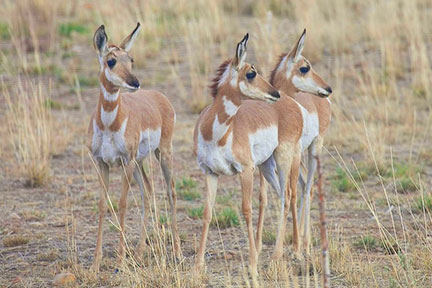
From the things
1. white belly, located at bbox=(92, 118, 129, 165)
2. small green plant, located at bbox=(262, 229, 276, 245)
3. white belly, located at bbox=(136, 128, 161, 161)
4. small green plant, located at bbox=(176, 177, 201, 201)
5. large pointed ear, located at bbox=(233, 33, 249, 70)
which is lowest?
small green plant, located at bbox=(176, 177, 201, 201)

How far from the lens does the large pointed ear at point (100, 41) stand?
271 inches

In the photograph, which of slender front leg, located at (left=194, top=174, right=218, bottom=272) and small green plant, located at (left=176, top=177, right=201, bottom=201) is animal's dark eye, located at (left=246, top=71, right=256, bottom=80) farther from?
small green plant, located at (left=176, top=177, right=201, bottom=201)

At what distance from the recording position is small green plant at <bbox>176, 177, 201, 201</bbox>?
940 centimetres

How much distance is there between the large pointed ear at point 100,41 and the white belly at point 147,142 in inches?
33.1

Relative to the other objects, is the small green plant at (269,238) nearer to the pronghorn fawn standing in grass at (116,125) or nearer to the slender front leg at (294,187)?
the slender front leg at (294,187)

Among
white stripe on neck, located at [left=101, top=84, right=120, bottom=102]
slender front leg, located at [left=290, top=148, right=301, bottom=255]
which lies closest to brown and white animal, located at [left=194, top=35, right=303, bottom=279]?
slender front leg, located at [left=290, top=148, right=301, bottom=255]

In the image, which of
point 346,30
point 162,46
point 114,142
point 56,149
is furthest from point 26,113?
point 346,30

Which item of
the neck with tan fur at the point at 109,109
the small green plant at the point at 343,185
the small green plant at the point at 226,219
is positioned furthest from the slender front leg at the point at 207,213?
the small green plant at the point at 343,185

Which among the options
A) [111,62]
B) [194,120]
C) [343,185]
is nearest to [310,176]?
[343,185]

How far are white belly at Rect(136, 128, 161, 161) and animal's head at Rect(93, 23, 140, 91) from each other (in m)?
0.69

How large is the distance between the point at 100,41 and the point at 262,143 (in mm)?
1648

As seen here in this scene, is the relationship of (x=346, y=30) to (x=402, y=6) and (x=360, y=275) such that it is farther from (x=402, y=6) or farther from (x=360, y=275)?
(x=360, y=275)

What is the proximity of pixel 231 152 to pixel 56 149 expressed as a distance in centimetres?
504

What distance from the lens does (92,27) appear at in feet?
55.7
